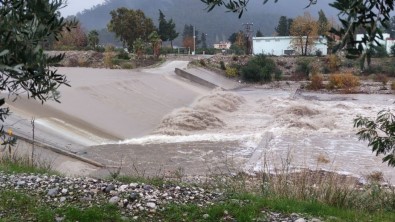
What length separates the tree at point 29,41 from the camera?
6.23 ft

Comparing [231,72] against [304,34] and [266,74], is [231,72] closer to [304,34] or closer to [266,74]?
[266,74]

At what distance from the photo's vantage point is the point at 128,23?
57.0m

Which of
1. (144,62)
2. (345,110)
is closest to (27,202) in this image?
(345,110)

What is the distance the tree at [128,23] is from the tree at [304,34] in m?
19.4

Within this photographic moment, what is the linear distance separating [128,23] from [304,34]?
22542 mm

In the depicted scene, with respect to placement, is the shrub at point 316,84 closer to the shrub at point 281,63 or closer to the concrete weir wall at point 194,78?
the concrete weir wall at point 194,78

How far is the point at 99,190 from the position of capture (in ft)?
20.6

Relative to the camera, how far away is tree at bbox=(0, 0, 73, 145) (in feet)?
6.23

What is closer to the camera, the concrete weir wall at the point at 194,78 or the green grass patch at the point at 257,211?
the green grass patch at the point at 257,211

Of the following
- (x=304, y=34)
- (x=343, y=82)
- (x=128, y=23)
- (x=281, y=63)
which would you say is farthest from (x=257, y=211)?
(x=304, y=34)

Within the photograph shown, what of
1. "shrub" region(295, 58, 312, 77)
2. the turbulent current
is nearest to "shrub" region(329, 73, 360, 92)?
"shrub" region(295, 58, 312, 77)

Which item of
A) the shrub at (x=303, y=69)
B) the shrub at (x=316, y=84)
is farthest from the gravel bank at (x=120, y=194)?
the shrub at (x=303, y=69)

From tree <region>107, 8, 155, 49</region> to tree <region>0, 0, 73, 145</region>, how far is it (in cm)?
5580

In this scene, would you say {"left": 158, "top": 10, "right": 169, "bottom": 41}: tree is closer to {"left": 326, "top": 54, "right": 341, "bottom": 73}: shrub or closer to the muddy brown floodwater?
{"left": 326, "top": 54, "right": 341, "bottom": 73}: shrub
